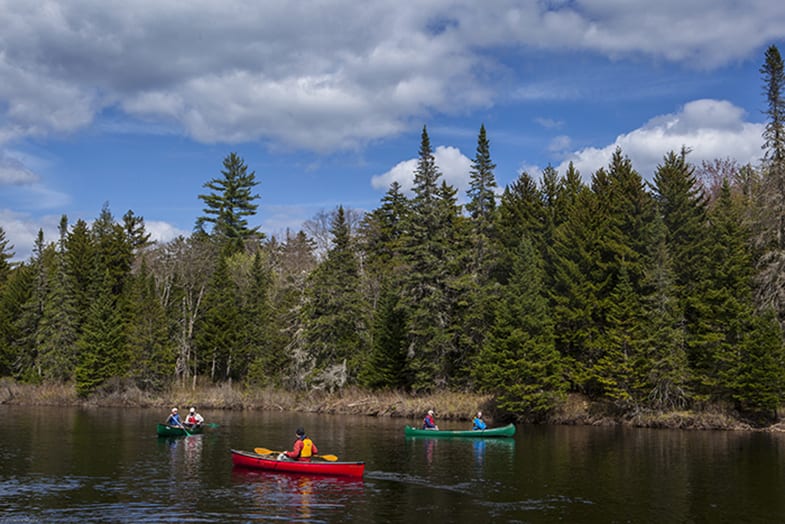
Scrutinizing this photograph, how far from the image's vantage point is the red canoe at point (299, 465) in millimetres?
30000

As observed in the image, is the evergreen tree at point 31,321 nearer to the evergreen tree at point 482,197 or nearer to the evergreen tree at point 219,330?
the evergreen tree at point 219,330

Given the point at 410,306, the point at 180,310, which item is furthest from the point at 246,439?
the point at 180,310

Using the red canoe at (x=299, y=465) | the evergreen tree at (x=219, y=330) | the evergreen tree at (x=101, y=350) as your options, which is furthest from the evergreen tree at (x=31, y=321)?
the red canoe at (x=299, y=465)

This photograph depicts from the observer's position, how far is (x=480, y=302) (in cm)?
6309

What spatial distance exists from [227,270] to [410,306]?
3093cm

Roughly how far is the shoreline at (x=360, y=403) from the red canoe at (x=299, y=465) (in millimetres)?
29128

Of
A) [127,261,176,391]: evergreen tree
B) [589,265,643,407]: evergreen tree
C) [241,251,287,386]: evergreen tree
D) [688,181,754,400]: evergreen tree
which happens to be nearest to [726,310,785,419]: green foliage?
[688,181,754,400]: evergreen tree

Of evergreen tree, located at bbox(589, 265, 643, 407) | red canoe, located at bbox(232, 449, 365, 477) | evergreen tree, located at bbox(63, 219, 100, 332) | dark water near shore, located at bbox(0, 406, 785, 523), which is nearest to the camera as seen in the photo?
dark water near shore, located at bbox(0, 406, 785, 523)

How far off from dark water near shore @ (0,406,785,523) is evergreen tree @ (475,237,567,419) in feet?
19.2

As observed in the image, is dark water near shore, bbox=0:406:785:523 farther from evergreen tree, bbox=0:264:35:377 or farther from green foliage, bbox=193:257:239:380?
evergreen tree, bbox=0:264:35:377

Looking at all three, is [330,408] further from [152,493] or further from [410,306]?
[152,493]

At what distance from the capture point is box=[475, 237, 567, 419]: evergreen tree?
54.9 metres

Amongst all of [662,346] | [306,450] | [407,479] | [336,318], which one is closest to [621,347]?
[662,346]

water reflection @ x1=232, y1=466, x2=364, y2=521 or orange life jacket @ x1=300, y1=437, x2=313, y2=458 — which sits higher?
orange life jacket @ x1=300, y1=437, x2=313, y2=458
